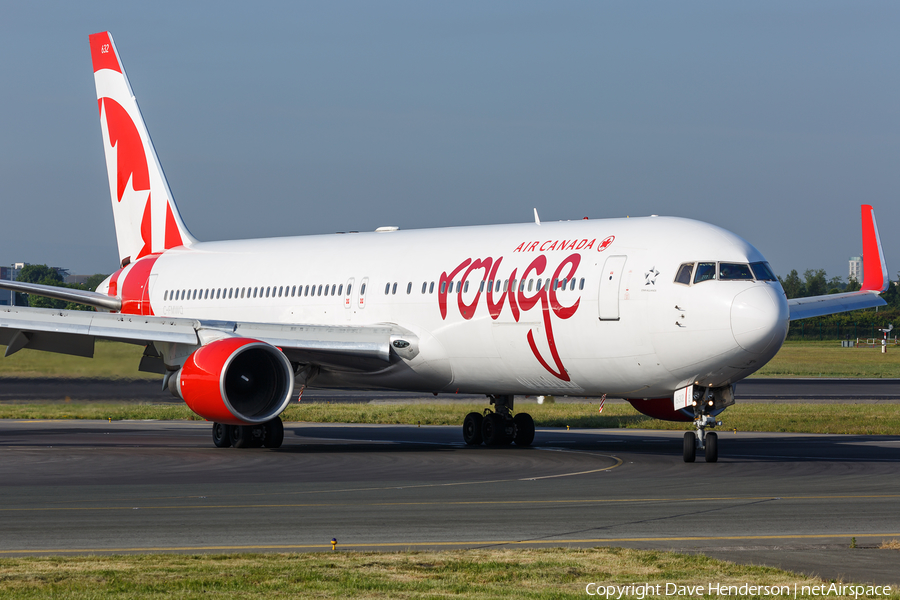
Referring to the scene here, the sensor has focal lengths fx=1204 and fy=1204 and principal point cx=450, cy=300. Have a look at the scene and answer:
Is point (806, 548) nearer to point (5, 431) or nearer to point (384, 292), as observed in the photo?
point (384, 292)

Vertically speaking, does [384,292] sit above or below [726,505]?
above

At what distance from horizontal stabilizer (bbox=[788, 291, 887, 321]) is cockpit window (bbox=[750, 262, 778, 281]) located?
16.0ft

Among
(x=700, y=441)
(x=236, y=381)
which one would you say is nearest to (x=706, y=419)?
(x=700, y=441)

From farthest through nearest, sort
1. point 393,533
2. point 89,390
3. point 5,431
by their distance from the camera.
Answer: point 5,431
point 89,390
point 393,533

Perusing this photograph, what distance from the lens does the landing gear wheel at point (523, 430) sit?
24406mm

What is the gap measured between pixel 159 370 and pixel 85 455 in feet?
13.8

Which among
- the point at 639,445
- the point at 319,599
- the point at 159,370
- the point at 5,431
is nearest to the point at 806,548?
the point at 319,599

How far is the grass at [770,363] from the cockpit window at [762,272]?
13.9m

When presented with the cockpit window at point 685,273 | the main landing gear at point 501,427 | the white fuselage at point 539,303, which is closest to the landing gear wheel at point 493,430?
the main landing gear at point 501,427

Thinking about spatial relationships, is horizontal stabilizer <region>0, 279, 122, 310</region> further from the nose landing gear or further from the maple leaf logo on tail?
the nose landing gear

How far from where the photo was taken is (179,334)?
→ 73.3 feet

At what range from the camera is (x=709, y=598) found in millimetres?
8414

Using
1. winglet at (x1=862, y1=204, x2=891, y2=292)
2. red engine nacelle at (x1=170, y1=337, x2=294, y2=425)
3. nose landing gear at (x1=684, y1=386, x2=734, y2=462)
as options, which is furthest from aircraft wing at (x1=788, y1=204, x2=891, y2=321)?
red engine nacelle at (x1=170, y1=337, x2=294, y2=425)

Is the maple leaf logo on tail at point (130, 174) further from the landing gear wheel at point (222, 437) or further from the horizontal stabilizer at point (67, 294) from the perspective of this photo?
the landing gear wheel at point (222, 437)
